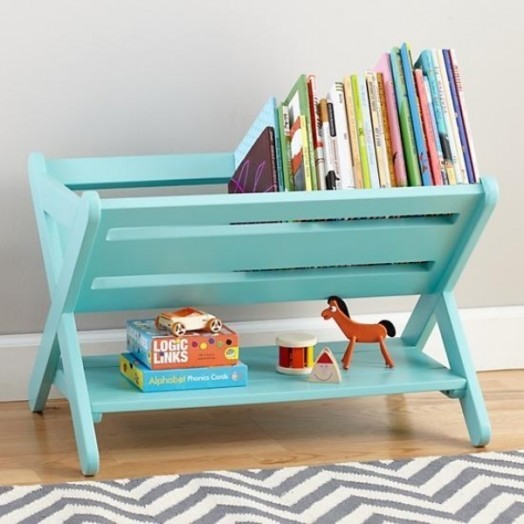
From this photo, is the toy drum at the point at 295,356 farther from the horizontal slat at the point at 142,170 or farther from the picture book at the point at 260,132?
the horizontal slat at the point at 142,170

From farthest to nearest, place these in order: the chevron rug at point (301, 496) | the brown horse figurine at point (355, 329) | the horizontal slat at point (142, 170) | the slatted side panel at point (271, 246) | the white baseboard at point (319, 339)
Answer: the white baseboard at point (319, 339) → the horizontal slat at point (142, 170) → the brown horse figurine at point (355, 329) → the slatted side panel at point (271, 246) → the chevron rug at point (301, 496)

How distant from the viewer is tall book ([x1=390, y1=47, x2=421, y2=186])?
6.25ft

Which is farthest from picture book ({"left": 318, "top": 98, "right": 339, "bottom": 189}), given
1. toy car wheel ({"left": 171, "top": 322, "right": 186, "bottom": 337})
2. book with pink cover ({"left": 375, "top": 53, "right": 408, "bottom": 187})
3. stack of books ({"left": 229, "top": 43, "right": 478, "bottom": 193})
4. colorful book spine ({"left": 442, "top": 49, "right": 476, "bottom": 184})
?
toy car wheel ({"left": 171, "top": 322, "right": 186, "bottom": 337})

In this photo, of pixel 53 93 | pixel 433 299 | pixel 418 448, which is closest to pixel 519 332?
pixel 433 299

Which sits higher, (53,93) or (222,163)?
(53,93)

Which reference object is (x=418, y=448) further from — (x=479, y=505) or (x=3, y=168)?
(x=3, y=168)

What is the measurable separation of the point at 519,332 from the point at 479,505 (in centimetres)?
93

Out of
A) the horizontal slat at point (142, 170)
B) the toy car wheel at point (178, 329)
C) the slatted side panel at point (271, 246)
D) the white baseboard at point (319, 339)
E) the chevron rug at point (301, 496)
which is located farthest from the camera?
the white baseboard at point (319, 339)

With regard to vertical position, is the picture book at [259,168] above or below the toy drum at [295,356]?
above

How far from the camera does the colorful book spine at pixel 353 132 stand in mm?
1902

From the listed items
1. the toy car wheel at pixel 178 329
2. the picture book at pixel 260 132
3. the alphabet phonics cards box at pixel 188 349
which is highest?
the picture book at pixel 260 132

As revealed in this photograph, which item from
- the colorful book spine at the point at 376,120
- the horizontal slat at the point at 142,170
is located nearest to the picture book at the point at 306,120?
the colorful book spine at the point at 376,120

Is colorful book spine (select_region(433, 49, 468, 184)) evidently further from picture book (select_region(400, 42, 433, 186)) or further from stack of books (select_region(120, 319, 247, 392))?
stack of books (select_region(120, 319, 247, 392))

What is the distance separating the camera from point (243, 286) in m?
1.95
